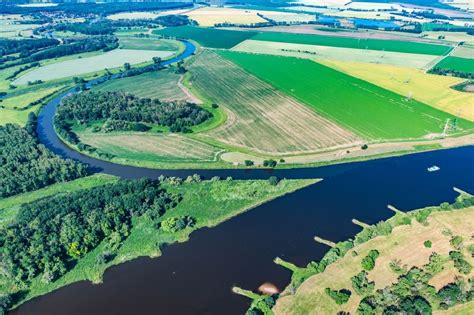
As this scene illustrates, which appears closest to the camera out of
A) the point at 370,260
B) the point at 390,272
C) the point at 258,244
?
the point at 390,272

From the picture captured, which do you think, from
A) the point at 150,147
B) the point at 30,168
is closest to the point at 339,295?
the point at 150,147

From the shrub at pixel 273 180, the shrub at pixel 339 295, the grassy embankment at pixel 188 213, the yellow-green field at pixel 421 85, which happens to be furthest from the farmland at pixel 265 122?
the shrub at pixel 339 295

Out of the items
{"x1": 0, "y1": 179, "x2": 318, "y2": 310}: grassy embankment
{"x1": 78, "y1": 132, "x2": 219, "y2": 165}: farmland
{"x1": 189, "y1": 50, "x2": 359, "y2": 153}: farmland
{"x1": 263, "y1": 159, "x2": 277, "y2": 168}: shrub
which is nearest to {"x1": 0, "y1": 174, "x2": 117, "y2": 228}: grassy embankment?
{"x1": 78, "y1": 132, "x2": 219, "y2": 165}: farmland

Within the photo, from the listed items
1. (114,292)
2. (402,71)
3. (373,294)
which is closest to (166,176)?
(114,292)

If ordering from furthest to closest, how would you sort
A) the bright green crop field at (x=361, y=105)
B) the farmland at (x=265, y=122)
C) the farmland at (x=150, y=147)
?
the bright green crop field at (x=361, y=105) < the farmland at (x=265, y=122) < the farmland at (x=150, y=147)

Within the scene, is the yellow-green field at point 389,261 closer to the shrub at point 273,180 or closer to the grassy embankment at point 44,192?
the shrub at point 273,180

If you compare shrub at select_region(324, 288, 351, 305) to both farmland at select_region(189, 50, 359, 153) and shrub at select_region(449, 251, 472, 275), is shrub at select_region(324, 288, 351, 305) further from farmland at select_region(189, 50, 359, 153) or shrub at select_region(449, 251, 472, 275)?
farmland at select_region(189, 50, 359, 153)

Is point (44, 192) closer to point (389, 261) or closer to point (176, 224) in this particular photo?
point (176, 224)
